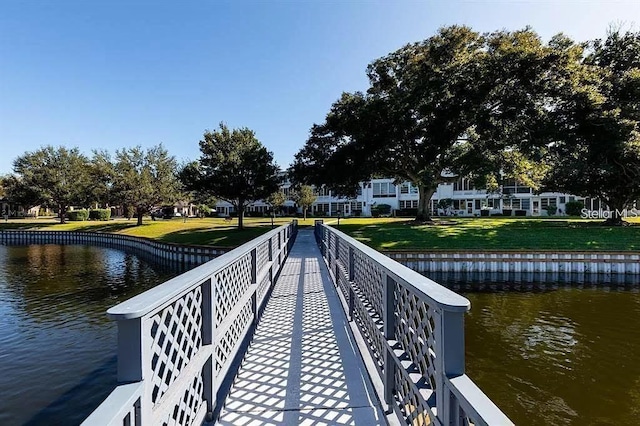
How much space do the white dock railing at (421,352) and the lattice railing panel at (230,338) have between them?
147 cm

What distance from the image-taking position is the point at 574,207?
3619 centimetres

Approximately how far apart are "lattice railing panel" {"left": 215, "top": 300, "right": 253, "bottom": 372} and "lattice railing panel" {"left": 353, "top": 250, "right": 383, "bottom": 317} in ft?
4.97

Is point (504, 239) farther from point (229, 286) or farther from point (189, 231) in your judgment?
point (189, 231)

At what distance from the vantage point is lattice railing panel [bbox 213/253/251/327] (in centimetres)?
339

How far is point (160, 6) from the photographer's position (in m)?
15.1

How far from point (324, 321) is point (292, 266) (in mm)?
5599

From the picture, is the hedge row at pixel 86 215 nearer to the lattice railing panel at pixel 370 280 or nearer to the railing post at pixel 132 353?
the lattice railing panel at pixel 370 280

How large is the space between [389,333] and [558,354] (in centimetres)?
596

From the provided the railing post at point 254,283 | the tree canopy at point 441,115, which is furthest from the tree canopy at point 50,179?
the railing post at point 254,283

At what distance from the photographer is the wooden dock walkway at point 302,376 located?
120 inches

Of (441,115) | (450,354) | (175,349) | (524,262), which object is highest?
(441,115)

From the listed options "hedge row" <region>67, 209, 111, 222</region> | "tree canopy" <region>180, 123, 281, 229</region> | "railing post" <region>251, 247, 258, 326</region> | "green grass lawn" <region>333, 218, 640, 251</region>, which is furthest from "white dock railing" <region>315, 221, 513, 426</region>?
"hedge row" <region>67, 209, 111, 222</region>

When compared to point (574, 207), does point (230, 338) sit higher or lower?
lower

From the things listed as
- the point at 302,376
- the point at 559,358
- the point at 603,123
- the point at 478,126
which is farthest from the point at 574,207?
the point at 302,376
